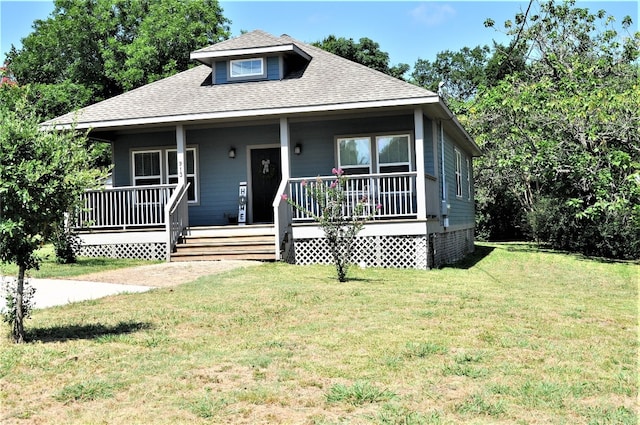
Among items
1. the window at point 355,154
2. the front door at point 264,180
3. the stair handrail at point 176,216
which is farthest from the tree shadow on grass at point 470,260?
the stair handrail at point 176,216

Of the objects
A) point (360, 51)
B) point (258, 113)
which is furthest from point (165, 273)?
point (360, 51)

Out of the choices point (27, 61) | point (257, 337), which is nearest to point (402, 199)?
point (257, 337)

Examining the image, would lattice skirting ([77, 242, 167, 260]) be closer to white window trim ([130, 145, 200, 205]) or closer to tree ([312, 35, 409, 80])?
white window trim ([130, 145, 200, 205])

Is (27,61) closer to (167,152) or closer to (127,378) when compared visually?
(167,152)

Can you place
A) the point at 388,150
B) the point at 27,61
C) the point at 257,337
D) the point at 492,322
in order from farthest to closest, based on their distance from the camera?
the point at 27,61 → the point at 388,150 → the point at 492,322 → the point at 257,337

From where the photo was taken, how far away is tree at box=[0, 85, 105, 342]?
578 cm

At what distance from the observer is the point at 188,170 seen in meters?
17.2

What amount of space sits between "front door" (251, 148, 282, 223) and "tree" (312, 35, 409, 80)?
2178cm

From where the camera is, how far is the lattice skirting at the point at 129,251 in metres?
15.1

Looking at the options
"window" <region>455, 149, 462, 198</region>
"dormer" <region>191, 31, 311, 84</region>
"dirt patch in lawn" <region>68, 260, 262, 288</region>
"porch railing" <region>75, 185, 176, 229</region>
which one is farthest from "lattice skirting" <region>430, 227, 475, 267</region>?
"porch railing" <region>75, 185, 176, 229</region>

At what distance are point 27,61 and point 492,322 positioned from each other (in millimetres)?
33440

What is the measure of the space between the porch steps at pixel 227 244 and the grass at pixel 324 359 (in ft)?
14.5

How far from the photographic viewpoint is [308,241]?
1434cm

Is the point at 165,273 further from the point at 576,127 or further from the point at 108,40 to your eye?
the point at 108,40
